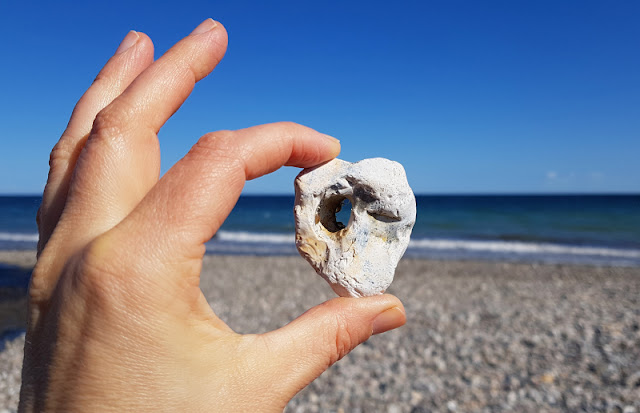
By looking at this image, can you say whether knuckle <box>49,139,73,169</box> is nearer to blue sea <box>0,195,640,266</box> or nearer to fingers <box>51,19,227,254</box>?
fingers <box>51,19,227,254</box>

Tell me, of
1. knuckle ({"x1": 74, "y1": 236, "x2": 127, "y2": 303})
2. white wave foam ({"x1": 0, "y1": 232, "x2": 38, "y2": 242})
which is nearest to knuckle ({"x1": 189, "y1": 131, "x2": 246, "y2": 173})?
knuckle ({"x1": 74, "y1": 236, "x2": 127, "y2": 303})

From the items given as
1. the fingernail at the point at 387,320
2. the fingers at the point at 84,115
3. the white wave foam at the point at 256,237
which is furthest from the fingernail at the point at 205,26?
the white wave foam at the point at 256,237

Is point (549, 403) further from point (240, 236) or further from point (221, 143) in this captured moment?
point (240, 236)

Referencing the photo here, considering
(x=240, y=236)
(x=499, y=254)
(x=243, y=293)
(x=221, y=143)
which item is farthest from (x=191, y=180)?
(x=240, y=236)

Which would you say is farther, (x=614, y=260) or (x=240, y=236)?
(x=240, y=236)

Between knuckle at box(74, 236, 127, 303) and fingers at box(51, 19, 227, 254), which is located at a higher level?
fingers at box(51, 19, 227, 254)

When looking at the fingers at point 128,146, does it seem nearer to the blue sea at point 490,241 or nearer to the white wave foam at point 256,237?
the blue sea at point 490,241

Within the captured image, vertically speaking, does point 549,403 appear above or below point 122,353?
below
